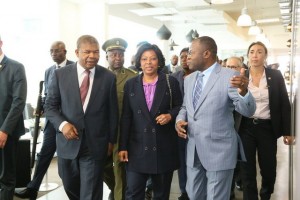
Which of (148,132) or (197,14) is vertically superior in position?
(197,14)

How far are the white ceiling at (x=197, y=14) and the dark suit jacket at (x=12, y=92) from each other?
552cm

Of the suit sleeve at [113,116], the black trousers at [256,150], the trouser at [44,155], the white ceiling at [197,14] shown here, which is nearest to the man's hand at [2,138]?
the trouser at [44,155]

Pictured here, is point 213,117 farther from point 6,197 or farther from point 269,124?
point 6,197

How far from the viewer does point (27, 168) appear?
3.87m

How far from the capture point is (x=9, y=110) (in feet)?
10.3

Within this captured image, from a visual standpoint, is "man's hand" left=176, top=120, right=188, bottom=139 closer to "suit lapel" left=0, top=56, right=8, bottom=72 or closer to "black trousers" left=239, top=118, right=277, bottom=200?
"black trousers" left=239, top=118, right=277, bottom=200

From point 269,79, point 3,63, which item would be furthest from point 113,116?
point 269,79

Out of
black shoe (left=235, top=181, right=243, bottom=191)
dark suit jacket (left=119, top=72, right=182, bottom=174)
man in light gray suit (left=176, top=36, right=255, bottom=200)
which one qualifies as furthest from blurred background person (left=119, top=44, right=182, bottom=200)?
black shoe (left=235, top=181, right=243, bottom=191)

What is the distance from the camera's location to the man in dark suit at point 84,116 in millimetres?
2619

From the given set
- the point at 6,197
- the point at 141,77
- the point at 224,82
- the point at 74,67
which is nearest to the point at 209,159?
the point at 224,82

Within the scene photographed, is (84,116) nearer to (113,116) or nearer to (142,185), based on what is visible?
(113,116)

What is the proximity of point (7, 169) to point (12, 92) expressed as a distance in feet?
2.32

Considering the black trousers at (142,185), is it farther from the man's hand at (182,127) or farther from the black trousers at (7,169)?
the black trousers at (7,169)

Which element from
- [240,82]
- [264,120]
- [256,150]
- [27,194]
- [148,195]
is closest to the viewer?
[240,82]
